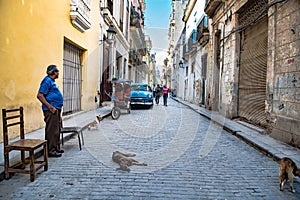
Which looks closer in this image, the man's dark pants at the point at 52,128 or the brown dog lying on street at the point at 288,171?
the brown dog lying on street at the point at 288,171

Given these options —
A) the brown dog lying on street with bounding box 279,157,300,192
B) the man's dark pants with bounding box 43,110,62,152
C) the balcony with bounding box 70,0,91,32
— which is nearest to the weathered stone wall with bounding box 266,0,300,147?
the brown dog lying on street with bounding box 279,157,300,192

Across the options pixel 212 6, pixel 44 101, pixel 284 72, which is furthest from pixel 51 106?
pixel 212 6

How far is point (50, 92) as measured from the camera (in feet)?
15.4

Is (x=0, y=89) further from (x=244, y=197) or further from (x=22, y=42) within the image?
(x=244, y=197)

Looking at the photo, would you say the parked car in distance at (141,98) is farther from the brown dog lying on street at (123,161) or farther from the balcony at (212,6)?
the brown dog lying on street at (123,161)

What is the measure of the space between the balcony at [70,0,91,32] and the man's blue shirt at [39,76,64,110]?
500cm

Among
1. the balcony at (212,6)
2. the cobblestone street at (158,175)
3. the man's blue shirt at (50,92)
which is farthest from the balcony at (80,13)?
the balcony at (212,6)

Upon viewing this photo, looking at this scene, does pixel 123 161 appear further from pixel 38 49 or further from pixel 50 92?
pixel 38 49

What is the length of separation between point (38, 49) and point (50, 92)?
265cm

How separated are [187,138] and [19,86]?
440 cm

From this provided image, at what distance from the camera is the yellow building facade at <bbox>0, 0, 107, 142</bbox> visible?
17.8ft

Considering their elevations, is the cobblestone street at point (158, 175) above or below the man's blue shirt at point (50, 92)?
below

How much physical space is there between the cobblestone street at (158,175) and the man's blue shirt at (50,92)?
1.03m

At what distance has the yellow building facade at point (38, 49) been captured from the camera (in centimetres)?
541
